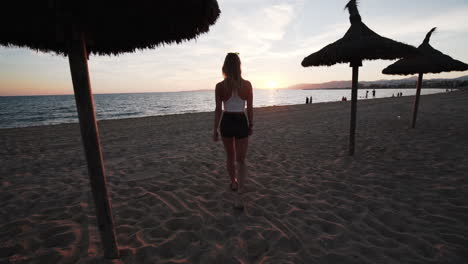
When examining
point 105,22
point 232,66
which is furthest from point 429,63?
point 105,22

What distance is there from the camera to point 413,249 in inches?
83.4

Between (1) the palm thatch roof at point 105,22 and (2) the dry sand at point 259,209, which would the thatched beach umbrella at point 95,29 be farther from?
(2) the dry sand at point 259,209

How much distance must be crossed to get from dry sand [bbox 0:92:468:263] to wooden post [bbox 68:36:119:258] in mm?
291

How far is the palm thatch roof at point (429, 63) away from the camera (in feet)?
23.0

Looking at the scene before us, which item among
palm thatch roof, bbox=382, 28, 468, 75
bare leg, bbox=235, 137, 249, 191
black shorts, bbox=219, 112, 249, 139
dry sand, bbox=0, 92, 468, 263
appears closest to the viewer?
dry sand, bbox=0, 92, 468, 263

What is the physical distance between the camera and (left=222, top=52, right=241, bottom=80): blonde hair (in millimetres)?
2605

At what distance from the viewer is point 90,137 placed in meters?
1.83

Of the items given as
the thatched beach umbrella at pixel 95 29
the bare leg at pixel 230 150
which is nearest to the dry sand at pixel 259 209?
the bare leg at pixel 230 150

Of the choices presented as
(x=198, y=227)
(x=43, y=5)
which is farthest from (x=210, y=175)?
(x=43, y=5)

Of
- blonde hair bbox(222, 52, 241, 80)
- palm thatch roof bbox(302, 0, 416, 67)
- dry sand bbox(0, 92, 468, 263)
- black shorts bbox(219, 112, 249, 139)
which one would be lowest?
dry sand bbox(0, 92, 468, 263)

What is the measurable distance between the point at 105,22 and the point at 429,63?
31.0 ft

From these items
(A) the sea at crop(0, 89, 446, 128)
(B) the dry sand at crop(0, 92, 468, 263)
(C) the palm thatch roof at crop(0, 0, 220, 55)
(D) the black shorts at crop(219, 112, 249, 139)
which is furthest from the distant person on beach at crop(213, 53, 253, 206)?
(A) the sea at crop(0, 89, 446, 128)

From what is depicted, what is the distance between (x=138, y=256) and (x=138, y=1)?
2.34 m

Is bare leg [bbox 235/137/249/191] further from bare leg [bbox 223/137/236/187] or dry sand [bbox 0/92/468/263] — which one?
dry sand [bbox 0/92/468/263]
